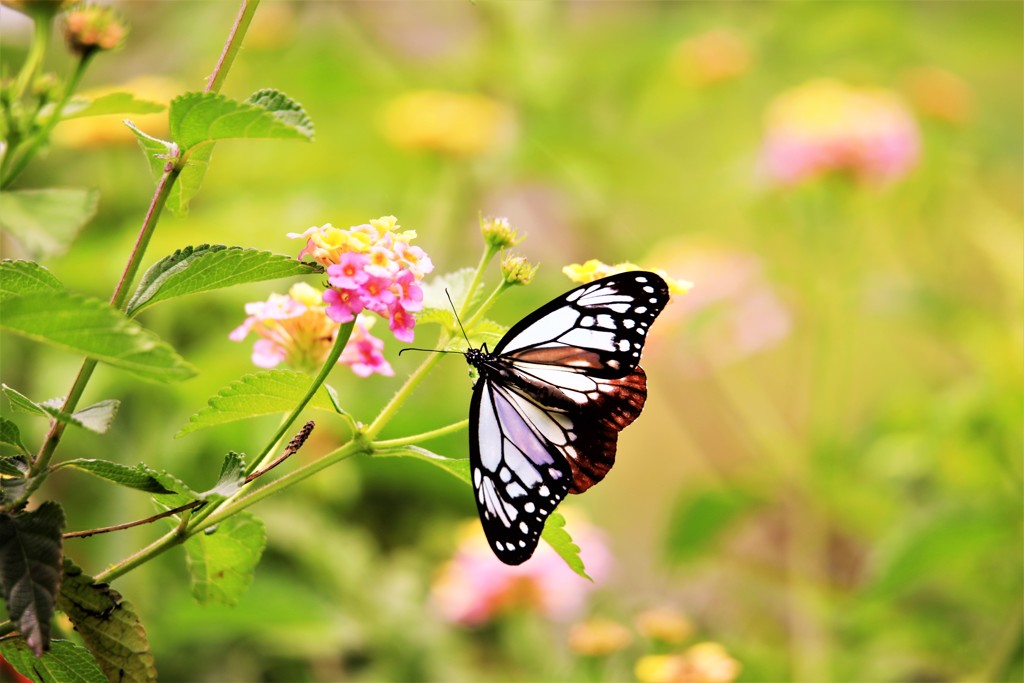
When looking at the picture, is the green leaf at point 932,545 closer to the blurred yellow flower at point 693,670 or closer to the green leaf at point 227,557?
the blurred yellow flower at point 693,670

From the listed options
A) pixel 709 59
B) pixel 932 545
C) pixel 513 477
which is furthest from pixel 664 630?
pixel 709 59

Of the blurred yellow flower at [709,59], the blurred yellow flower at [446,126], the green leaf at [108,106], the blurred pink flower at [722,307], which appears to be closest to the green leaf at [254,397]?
the green leaf at [108,106]

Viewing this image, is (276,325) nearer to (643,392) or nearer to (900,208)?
(643,392)

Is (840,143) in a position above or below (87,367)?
above

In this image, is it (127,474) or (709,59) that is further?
(709,59)

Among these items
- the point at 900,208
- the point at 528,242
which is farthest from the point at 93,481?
the point at 900,208

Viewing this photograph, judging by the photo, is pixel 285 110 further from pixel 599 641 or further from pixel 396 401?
pixel 599 641

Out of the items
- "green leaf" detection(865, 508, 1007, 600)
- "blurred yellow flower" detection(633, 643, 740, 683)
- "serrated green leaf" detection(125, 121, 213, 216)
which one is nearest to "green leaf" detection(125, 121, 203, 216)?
"serrated green leaf" detection(125, 121, 213, 216)
